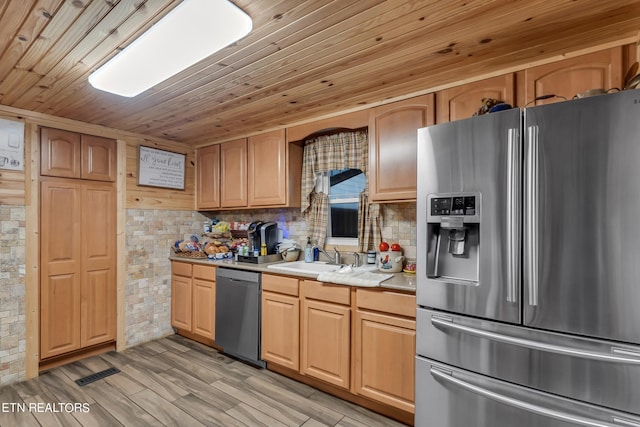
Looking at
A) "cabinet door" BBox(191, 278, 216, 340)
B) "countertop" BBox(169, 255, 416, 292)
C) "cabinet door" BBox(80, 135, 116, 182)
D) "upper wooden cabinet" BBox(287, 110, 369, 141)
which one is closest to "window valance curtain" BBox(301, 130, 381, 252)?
"upper wooden cabinet" BBox(287, 110, 369, 141)

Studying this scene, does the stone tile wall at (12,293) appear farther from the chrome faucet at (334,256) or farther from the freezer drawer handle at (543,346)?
the freezer drawer handle at (543,346)

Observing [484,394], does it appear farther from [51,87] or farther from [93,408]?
[51,87]

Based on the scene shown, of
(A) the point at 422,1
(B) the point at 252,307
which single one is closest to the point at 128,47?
(A) the point at 422,1

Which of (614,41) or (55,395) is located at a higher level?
(614,41)

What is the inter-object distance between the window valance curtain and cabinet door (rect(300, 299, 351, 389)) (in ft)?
2.30

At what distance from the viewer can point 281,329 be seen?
2598 mm

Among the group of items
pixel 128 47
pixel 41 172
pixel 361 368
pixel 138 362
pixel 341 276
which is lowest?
pixel 138 362

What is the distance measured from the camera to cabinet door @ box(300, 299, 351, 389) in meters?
2.23

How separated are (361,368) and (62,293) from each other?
2.73 metres

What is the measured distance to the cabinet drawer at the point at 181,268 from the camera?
3408 mm

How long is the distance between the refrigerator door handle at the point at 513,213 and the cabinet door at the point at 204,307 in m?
2.59

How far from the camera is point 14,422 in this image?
2.06m

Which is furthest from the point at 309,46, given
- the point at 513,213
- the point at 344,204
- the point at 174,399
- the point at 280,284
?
the point at 174,399

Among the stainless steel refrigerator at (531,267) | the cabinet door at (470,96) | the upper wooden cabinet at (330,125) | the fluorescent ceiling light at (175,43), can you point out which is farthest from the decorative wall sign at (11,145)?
the cabinet door at (470,96)
